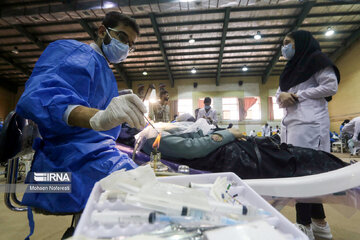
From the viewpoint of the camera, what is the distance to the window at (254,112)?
985 cm

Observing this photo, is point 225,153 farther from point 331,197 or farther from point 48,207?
point 48,207

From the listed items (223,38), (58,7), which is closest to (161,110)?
(58,7)

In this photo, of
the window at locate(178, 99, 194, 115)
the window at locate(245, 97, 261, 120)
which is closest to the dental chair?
the window at locate(178, 99, 194, 115)

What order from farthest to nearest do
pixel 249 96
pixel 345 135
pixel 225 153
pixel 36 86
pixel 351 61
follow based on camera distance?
1. pixel 249 96
2. pixel 351 61
3. pixel 345 135
4. pixel 225 153
5. pixel 36 86

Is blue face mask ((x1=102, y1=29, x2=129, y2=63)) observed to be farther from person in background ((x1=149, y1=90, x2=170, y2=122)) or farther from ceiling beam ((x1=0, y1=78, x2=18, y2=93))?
ceiling beam ((x1=0, y1=78, x2=18, y2=93))

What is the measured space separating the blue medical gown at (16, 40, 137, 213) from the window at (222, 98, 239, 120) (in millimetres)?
9570

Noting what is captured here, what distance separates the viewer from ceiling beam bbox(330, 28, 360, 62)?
7312mm

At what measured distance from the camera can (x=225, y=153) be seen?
115cm

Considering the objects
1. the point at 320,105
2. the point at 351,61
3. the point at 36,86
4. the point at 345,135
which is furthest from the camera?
the point at 351,61

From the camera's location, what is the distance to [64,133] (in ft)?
2.57

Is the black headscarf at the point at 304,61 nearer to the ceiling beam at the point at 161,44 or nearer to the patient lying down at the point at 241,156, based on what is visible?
the patient lying down at the point at 241,156

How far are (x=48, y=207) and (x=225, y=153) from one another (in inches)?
36.2

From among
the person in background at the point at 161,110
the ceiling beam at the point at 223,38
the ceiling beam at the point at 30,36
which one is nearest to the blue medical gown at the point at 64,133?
the person in background at the point at 161,110

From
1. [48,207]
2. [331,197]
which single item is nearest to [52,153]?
[48,207]
